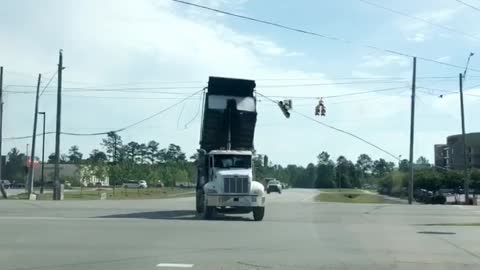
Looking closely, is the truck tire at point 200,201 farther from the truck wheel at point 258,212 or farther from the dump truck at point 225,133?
the truck wheel at point 258,212

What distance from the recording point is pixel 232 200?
26531mm

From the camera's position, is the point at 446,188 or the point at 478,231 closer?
the point at 478,231

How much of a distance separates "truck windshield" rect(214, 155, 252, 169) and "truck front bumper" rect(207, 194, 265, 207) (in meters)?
1.45

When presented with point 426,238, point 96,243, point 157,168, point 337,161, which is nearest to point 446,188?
point 337,161

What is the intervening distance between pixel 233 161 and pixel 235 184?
1256 millimetres

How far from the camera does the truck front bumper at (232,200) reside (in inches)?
1045

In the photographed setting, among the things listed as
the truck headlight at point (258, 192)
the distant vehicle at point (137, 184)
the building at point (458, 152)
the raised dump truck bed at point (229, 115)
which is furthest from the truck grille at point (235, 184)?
the building at point (458, 152)

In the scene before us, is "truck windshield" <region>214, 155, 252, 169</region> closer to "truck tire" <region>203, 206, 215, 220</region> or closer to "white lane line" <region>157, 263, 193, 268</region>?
"truck tire" <region>203, 206, 215, 220</region>

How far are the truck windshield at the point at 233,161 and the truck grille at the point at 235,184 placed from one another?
903 millimetres

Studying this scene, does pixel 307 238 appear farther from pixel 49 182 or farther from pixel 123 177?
pixel 49 182

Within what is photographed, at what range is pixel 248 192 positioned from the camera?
2667 centimetres

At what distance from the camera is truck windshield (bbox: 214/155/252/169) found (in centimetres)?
2752

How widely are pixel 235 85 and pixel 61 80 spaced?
2259 cm

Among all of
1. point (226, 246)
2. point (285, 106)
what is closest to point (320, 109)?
point (285, 106)
